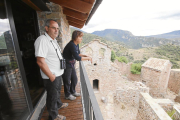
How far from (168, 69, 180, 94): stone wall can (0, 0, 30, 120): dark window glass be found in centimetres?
1558

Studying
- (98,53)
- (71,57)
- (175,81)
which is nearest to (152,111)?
(71,57)

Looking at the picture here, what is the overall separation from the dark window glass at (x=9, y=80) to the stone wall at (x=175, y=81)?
51.1 ft

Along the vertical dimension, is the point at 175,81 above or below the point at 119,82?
below

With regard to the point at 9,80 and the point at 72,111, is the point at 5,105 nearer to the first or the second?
the point at 9,80

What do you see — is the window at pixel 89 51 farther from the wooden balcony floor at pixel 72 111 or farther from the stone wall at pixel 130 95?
the wooden balcony floor at pixel 72 111

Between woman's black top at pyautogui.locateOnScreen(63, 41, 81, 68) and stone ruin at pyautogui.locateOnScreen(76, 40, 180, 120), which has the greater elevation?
woman's black top at pyautogui.locateOnScreen(63, 41, 81, 68)

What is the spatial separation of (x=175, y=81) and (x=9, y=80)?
1599 centimetres

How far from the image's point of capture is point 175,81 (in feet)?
38.3

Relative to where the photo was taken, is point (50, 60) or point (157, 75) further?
point (157, 75)

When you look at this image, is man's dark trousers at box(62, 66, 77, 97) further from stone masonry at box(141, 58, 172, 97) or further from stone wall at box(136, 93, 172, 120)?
stone masonry at box(141, 58, 172, 97)

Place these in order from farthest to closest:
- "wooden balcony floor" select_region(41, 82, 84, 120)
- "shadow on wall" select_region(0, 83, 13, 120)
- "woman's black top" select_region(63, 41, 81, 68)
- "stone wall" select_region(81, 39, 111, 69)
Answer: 1. "stone wall" select_region(81, 39, 111, 69)
2. "wooden balcony floor" select_region(41, 82, 84, 120)
3. "woman's black top" select_region(63, 41, 81, 68)
4. "shadow on wall" select_region(0, 83, 13, 120)

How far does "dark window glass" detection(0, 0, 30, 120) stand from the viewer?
1193 mm

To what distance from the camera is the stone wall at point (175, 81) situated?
11394 mm

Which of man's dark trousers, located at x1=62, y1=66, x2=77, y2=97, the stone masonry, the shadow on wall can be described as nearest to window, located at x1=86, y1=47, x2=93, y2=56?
the stone masonry
